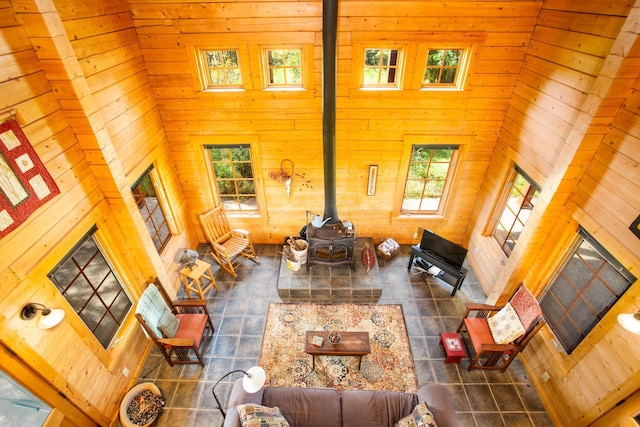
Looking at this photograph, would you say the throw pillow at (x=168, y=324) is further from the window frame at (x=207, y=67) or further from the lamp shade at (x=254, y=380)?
the window frame at (x=207, y=67)

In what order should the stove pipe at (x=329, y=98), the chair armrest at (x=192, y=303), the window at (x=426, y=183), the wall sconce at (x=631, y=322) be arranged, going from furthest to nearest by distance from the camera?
the window at (x=426, y=183) < the chair armrest at (x=192, y=303) < the stove pipe at (x=329, y=98) < the wall sconce at (x=631, y=322)

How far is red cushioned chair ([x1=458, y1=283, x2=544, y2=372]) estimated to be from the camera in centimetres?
396

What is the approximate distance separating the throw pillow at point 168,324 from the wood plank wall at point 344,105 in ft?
7.54

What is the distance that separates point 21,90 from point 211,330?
3743mm

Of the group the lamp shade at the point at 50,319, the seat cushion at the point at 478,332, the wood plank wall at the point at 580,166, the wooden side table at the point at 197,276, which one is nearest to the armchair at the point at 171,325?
the wooden side table at the point at 197,276

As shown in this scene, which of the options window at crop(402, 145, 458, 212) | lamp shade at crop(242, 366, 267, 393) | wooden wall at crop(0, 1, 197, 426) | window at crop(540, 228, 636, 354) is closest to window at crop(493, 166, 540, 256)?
window at crop(540, 228, 636, 354)

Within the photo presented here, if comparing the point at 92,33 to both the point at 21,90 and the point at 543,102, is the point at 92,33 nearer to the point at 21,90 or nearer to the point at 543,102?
the point at 21,90

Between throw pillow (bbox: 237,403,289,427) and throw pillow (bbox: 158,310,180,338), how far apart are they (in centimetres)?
158

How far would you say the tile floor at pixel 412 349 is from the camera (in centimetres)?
400

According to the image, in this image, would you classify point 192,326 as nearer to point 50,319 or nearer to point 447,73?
point 50,319

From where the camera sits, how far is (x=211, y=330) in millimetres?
4930

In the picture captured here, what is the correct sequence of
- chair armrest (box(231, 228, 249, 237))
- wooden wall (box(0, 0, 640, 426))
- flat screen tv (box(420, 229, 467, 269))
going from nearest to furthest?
wooden wall (box(0, 0, 640, 426)) → flat screen tv (box(420, 229, 467, 269)) → chair armrest (box(231, 228, 249, 237))

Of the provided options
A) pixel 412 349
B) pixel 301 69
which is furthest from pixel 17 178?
pixel 412 349

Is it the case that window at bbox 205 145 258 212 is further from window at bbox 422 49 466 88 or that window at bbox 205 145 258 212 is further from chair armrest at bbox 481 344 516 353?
chair armrest at bbox 481 344 516 353
